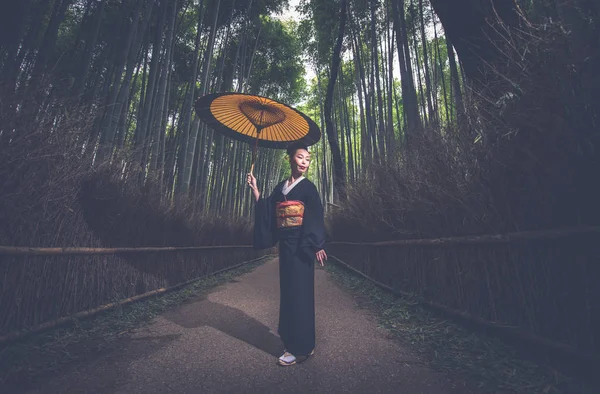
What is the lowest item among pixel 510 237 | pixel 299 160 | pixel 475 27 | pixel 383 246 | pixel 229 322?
pixel 229 322

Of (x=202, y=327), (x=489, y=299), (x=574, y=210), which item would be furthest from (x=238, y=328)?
(x=574, y=210)

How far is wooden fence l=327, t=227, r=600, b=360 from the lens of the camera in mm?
1200

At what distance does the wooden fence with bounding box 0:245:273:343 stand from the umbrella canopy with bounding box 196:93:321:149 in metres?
1.51

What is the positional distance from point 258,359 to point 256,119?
199cm

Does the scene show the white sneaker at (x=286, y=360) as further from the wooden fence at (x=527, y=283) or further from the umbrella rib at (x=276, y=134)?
the umbrella rib at (x=276, y=134)

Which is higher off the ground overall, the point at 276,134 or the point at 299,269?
the point at 276,134

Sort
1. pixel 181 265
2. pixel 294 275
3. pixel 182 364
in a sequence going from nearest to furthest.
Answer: pixel 182 364 < pixel 294 275 < pixel 181 265

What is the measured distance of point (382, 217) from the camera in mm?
3467

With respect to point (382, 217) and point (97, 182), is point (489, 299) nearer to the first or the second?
point (382, 217)

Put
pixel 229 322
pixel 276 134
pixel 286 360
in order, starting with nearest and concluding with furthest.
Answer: pixel 286 360
pixel 229 322
pixel 276 134

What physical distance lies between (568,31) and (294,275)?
1.88 metres

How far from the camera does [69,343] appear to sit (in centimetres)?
191

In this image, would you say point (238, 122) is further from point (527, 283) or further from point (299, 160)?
point (527, 283)

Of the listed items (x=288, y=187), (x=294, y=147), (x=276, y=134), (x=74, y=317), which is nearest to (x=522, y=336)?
(x=288, y=187)
